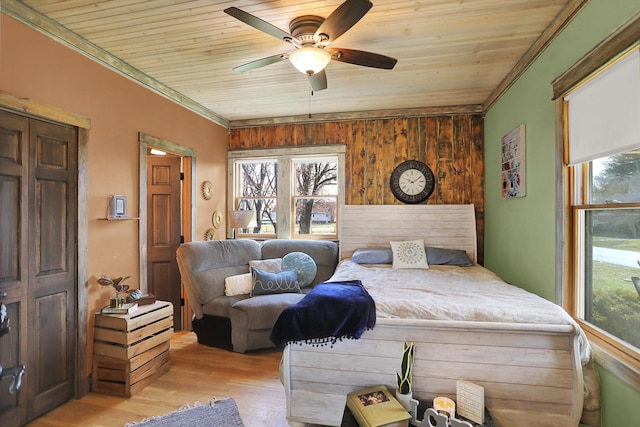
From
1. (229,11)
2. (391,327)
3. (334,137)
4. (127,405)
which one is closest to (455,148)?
(334,137)

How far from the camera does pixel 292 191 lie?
14.6 feet

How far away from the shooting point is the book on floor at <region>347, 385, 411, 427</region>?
4.85 feet

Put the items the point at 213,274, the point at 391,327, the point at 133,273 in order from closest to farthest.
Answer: the point at 391,327, the point at 133,273, the point at 213,274

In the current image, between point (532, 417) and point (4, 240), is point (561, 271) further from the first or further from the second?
point (4, 240)

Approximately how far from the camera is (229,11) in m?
1.63

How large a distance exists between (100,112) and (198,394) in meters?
2.53

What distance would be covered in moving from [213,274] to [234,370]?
1.09 m

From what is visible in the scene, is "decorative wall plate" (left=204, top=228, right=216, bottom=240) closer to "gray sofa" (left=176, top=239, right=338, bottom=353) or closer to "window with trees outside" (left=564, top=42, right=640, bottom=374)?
"gray sofa" (left=176, top=239, right=338, bottom=353)

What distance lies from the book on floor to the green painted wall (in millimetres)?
1132

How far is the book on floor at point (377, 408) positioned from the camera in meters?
1.48

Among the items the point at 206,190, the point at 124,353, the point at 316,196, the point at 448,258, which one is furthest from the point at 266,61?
the point at 448,258

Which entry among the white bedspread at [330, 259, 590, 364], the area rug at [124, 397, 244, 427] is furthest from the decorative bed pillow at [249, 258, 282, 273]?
the area rug at [124, 397, 244, 427]

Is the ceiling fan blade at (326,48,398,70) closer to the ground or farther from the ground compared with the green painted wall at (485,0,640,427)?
farther from the ground

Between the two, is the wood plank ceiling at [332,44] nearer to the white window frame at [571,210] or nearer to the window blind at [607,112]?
the white window frame at [571,210]
